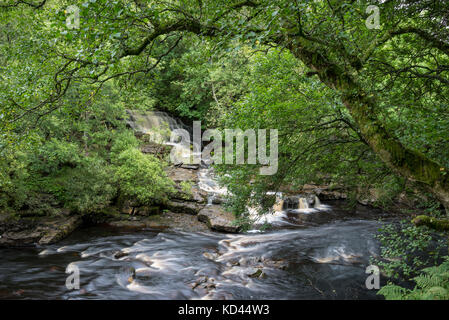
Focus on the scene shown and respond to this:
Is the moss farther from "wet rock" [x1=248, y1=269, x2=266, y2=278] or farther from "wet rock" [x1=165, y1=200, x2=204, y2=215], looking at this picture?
"wet rock" [x1=165, y1=200, x2=204, y2=215]

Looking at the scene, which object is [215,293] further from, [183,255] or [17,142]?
[17,142]

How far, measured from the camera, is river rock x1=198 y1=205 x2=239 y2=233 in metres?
11.4

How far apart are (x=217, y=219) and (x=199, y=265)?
3.67 meters

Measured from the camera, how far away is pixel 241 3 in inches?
168

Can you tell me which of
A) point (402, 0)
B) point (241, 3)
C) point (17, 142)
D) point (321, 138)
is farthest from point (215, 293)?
point (402, 0)

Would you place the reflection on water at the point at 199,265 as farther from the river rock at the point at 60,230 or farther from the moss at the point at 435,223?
the moss at the point at 435,223

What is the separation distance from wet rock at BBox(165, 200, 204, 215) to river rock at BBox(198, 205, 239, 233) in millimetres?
475

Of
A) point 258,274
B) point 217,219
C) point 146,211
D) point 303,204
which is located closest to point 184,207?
point 146,211

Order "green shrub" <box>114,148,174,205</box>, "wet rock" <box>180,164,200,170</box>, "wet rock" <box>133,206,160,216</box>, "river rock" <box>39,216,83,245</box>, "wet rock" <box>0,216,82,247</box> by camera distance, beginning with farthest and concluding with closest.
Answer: "wet rock" <box>180,164,200,170</box> < "wet rock" <box>133,206,160,216</box> < "green shrub" <box>114,148,174,205</box> < "river rock" <box>39,216,83,245</box> < "wet rock" <box>0,216,82,247</box>

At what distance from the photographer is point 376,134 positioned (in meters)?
3.60

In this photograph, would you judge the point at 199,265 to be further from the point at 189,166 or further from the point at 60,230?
the point at 189,166

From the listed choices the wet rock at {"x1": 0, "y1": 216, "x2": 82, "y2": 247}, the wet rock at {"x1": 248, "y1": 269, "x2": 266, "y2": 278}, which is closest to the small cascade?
the wet rock at {"x1": 0, "y1": 216, "x2": 82, "y2": 247}
